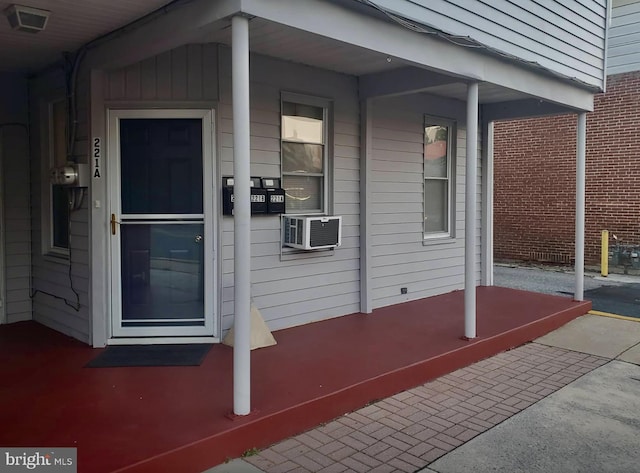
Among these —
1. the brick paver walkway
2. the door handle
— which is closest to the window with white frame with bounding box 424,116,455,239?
the brick paver walkway

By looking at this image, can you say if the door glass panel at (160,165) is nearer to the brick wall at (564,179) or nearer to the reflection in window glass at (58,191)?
the reflection in window glass at (58,191)

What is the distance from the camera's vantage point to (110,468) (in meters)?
2.86

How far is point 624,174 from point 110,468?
10.8 meters

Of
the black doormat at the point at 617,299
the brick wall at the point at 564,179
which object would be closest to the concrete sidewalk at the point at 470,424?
the black doormat at the point at 617,299

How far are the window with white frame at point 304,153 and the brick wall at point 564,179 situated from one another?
744 centimetres

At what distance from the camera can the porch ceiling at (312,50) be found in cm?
441

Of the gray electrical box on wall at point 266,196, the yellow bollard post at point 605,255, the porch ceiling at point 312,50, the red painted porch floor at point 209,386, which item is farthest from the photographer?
the yellow bollard post at point 605,255

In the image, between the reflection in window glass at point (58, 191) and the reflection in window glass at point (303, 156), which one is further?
the reflection in window glass at point (303, 156)

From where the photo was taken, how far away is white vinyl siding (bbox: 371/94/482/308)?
6.60m

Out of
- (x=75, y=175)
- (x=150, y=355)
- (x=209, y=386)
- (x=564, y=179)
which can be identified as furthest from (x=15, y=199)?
(x=564, y=179)

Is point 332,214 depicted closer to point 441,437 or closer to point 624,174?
→ point 441,437

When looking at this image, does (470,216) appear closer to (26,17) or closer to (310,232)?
(310,232)

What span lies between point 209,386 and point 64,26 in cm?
289

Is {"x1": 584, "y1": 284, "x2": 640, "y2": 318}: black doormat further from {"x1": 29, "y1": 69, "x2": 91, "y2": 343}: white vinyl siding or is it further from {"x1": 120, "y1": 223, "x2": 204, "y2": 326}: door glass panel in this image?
{"x1": 29, "y1": 69, "x2": 91, "y2": 343}: white vinyl siding
